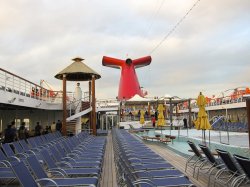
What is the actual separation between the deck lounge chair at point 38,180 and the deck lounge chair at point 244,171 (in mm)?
1782

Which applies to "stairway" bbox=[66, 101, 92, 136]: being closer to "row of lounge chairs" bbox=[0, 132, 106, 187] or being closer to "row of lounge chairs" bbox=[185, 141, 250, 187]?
"row of lounge chairs" bbox=[0, 132, 106, 187]

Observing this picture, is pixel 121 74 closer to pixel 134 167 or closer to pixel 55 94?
pixel 55 94

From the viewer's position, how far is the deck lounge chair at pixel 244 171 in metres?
3.74

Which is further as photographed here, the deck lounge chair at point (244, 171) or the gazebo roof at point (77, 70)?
the gazebo roof at point (77, 70)

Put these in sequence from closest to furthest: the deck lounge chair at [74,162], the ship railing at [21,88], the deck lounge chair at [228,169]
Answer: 1. the deck lounge chair at [228,169]
2. the deck lounge chair at [74,162]
3. the ship railing at [21,88]

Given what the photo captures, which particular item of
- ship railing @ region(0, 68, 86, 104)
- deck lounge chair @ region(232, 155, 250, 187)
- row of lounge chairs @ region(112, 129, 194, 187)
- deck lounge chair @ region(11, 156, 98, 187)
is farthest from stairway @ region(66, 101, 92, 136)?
deck lounge chair @ region(232, 155, 250, 187)

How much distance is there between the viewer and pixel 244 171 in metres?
3.92

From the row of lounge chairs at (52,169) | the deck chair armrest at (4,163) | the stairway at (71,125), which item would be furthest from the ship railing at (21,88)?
the deck chair armrest at (4,163)

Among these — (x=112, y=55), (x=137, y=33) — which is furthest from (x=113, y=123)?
(x=137, y=33)

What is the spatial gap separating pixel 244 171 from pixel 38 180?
251 cm

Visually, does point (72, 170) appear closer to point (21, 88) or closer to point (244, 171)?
point (244, 171)

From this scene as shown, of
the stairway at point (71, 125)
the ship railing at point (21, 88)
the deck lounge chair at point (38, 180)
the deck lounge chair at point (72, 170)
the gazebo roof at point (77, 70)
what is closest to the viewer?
the deck lounge chair at point (38, 180)

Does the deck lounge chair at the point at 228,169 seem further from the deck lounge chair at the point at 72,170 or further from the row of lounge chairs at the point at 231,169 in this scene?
the deck lounge chair at the point at 72,170

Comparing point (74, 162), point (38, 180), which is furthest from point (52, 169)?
point (38, 180)
